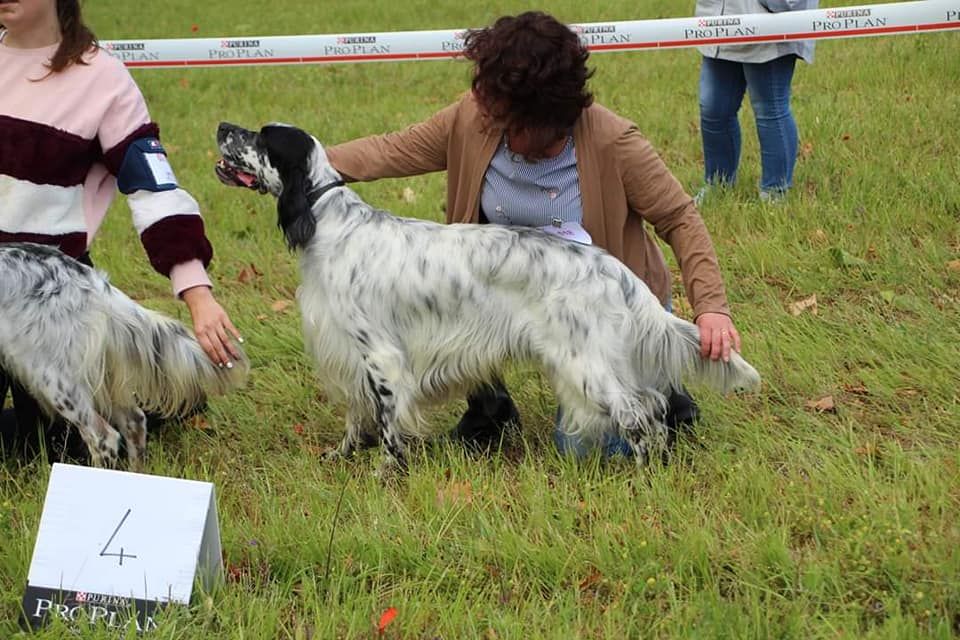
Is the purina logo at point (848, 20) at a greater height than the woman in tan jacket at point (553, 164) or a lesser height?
greater

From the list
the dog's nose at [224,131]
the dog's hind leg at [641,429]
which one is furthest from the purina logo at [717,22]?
the dog's nose at [224,131]

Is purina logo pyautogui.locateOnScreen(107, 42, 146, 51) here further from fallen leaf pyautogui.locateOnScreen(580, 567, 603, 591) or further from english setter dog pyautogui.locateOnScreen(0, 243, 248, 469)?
fallen leaf pyautogui.locateOnScreen(580, 567, 603, 591)

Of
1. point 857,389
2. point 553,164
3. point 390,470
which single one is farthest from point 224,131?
point 857,389

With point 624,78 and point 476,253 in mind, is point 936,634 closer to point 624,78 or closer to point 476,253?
point 476,253

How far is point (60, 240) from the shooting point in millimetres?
3590

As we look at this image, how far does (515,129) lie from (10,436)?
213 cm

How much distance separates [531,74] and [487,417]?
4.16 feet

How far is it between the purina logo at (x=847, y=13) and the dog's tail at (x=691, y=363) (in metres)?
3.14

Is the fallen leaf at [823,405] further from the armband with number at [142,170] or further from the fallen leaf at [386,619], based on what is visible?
the armband with number at [142,170]

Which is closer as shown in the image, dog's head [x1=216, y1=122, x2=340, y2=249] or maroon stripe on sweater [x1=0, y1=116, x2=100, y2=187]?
maroon stripe on sweater [x1=0, y1=116, x2=100, y2=187]

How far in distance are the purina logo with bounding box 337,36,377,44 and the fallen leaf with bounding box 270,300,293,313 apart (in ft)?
7.21

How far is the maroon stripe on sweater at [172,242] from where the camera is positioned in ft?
11.4

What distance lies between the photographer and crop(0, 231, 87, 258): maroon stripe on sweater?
139 inches

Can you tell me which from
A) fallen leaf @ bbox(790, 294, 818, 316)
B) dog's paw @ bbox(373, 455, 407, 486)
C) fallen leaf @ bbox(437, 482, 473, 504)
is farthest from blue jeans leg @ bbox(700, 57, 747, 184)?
fallen leaf @ bbox(437, 482, 473, 504)
